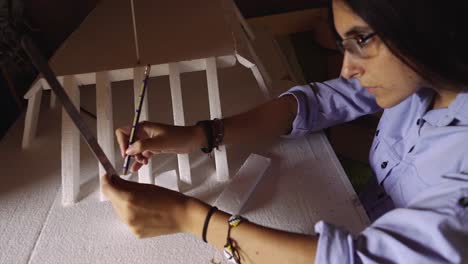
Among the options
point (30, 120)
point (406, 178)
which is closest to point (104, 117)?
point (30, 120)

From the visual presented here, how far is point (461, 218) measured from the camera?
0.45 meters

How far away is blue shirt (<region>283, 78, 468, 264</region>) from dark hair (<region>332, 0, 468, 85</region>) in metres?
0.12

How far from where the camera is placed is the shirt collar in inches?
22.5

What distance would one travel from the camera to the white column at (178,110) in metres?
0.77

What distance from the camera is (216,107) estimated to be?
829 mm

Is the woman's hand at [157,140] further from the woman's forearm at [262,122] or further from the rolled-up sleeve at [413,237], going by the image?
the rolled-up sleeve at [413,237]

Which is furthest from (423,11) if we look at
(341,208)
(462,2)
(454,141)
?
(341,208)

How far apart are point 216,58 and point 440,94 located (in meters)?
0.47

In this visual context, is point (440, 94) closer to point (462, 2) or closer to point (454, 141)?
point (454, 141)

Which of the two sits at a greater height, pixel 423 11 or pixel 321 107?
pixel 423 11

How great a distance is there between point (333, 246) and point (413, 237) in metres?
0.10

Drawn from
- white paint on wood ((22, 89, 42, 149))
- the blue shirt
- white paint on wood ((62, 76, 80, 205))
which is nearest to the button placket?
the blue shirt

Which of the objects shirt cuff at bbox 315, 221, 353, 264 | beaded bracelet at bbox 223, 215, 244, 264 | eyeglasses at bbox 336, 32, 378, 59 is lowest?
beaded bracelet at bbox 223, 215, 244, 264

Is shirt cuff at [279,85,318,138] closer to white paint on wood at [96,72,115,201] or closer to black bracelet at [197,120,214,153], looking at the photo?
black bracelet at [197,120,214,153]
